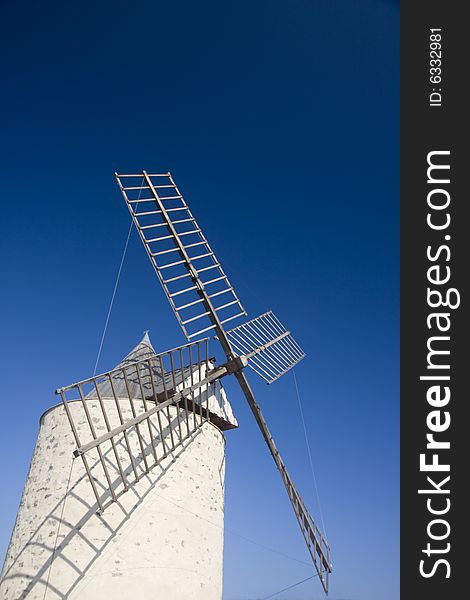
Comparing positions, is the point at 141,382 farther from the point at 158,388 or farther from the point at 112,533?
the point at 112,533

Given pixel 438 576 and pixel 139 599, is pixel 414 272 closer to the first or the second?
pixel 438 576

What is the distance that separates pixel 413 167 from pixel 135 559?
5443 mm

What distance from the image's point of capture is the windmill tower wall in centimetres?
530

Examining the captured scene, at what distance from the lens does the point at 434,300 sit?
509 cm

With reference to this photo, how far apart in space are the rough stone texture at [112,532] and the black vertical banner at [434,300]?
8.62ft

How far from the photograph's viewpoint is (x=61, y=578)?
5211mm

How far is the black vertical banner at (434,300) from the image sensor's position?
4.64 m

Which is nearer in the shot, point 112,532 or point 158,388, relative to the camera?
point 112,532

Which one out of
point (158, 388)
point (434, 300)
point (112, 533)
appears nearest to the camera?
point (434, 300)

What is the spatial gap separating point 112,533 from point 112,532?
0.01 metres

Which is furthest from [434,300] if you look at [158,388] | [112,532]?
[112,532]

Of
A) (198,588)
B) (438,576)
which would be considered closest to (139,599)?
(198,588)

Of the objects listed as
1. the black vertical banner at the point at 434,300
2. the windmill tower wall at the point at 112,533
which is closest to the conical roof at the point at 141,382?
the windmill tower wall at the point at 112,533

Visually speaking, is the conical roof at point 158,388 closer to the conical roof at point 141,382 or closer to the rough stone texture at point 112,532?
the conical roof at point 141,382
